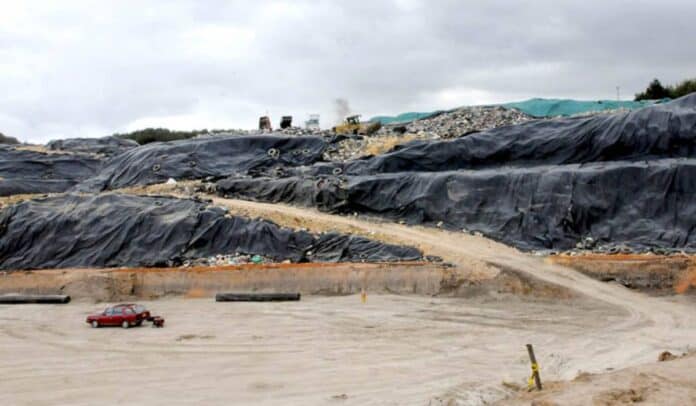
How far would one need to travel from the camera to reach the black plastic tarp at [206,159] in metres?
39.1

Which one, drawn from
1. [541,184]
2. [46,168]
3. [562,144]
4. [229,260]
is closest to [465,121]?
[562,144]

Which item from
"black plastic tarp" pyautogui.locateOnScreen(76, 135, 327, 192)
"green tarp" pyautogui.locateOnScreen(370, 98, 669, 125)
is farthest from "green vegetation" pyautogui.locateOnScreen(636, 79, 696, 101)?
"black plastic tarp" pyautogui.locateOnScreen(76, 135, 327, 192)

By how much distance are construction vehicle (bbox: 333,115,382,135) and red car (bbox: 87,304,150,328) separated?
24.5 meters

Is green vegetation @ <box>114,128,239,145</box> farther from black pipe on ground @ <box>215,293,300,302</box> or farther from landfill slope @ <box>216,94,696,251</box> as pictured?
black pipe on ground @ <box>215,293,300,302</box>

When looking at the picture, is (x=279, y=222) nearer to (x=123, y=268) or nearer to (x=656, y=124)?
(x=123, y=268)

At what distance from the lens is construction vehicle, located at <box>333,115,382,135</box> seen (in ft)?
147

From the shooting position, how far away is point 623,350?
17.8 m

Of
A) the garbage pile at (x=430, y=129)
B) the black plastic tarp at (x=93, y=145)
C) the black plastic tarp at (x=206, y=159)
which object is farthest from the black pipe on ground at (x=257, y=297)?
the black plastic tarp at (x=93, y=145)

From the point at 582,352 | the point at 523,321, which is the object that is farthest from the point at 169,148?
the point at 582,352

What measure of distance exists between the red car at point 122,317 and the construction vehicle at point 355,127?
24507 mm

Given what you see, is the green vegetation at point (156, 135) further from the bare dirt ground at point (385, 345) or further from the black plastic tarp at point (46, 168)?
the bare dirt ground at point (385, 345)

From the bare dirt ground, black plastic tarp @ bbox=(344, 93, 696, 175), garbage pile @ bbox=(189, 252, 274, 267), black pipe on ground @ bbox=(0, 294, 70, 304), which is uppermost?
black plastic tarp @ bbox=(344, 93, 696, 175)

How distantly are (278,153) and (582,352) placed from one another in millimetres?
24840

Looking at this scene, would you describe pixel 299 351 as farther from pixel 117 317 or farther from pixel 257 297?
pixel 257 297
